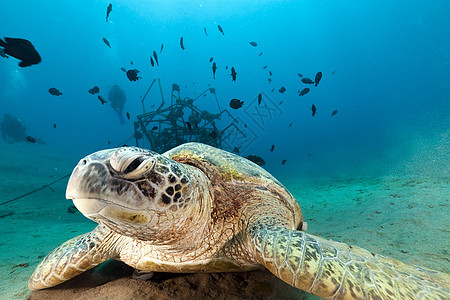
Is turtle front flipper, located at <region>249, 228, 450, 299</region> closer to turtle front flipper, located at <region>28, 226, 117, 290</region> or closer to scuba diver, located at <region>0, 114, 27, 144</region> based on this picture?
turtle front flipper, located at <region>28, 226, 117, 290</region>

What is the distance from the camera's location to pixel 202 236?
156cm

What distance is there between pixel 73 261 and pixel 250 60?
9447 cm

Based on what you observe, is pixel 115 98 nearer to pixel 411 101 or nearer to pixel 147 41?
pixel 147 41

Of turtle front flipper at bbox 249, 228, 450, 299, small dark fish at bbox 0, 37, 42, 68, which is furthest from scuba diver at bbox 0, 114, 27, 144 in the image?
turtle front flipper at bbox 249, 228, 450, 299

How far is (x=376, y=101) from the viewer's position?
7625 centimetres

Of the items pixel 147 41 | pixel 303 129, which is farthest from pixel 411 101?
pixel 147 41

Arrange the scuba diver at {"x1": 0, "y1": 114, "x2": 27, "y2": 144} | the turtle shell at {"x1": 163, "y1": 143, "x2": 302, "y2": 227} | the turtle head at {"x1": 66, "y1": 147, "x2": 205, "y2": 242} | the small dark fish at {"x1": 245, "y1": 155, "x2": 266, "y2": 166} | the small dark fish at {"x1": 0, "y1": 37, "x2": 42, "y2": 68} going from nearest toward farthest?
the turtle head at {"x1": 66, "y1": 147, "x2": 205, "y2": 242} < the turtle shell at {"x1": 163, "y1": 143, "x2": 302, "y2": 227} < the small dark fish at {"x1": 0, "y1": 37, "x2": 42, "y2": 68} < the small dark fish at {"x1": 245, "y1": 155, "x2": 266, "y2": 166} < the scuba diver at {"x1": 0, "y1": 114, "x2": 27, "y2": 144}

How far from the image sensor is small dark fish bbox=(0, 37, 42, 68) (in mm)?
3116

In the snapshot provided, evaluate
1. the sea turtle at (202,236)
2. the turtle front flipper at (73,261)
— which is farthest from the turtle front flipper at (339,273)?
the turtle front flipper at (73,261)

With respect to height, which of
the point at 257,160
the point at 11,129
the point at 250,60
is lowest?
the point at 11,129

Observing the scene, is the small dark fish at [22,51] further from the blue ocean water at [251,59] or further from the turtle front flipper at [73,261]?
the blue ocean water at [251,59]

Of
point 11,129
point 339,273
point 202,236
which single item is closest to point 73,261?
point 202,236

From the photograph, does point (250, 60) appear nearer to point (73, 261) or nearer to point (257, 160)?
point (257, 160)

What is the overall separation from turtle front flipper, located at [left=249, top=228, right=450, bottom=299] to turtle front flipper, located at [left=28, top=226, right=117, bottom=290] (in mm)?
1271
